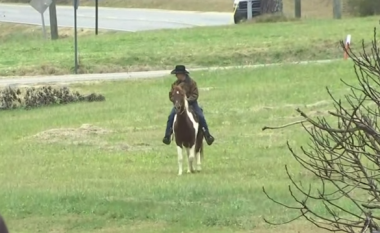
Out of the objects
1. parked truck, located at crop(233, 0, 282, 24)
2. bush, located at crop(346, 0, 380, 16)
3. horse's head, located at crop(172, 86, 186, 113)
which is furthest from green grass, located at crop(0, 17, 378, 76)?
horse's head, located at crop(172, 86, 186, 113)

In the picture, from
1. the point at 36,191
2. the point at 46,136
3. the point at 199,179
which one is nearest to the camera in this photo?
the point at 36,191

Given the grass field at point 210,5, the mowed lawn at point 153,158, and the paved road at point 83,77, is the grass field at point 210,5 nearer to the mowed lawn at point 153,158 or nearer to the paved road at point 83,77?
the paved road at point 83,77

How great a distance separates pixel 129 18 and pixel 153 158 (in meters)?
45.1

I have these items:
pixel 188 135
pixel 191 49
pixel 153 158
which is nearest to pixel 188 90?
pixel 188 135

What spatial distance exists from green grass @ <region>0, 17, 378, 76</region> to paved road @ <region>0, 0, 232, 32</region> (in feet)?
35.9

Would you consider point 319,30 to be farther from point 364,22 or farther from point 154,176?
point 154,176

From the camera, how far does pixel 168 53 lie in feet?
127

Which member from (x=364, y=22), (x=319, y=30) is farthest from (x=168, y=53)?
(x=364, y=22)

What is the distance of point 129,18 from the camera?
209 ft

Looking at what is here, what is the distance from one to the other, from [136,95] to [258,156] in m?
11.5

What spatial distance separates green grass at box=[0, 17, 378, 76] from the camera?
123ft

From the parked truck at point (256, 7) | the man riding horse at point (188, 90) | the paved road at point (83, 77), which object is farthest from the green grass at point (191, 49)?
the man riding horse at point (188, 90)

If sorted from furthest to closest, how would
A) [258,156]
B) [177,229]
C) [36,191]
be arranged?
1. [258,156]
2. [36,191]
3. [177,229]

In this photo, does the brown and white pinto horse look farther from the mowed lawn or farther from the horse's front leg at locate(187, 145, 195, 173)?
the mowed lawn
